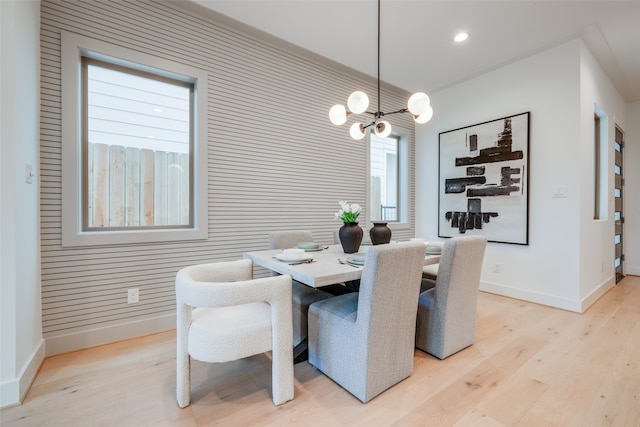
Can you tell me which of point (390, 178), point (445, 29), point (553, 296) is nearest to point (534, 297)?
point (553, 296)

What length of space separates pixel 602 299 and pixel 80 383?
5.15 metres

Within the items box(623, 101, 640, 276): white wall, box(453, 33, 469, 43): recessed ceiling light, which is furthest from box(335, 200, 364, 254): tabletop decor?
box(623, 101, 640, 276): white wall

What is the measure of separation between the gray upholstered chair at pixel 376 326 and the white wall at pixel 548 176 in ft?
7.84

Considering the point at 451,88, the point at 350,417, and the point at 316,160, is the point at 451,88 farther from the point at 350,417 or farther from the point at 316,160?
the point at 350,417

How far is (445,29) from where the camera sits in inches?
109

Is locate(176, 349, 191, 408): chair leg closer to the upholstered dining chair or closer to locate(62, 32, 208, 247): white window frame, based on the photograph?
the upholstered dining chair

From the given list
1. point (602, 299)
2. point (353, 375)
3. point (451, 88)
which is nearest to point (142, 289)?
point (353, 375)

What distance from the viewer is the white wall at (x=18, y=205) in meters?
1.49

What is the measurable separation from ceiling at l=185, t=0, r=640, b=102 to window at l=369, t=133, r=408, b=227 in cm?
115

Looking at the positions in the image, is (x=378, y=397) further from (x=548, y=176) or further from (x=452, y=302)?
(x=548, y=176)

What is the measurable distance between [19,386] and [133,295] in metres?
0.85

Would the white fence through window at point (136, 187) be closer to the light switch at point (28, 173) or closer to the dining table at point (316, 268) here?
the light switch at point (28, 173)

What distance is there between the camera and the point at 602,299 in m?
3.32

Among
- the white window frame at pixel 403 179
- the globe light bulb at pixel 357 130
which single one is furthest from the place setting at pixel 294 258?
the white window frame at pixel 403 179
